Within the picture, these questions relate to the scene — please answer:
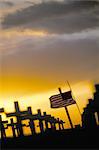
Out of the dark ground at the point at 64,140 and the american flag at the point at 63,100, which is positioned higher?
the american flag at the point at 63,100

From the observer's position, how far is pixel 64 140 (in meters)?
17.1

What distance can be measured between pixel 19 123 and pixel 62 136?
16.6ft

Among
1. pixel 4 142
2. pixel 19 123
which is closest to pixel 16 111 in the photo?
pixel 19 123

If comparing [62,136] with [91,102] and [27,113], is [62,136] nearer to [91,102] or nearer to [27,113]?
[91,102]

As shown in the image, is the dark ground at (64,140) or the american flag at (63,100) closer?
the dark ground at (64,140)

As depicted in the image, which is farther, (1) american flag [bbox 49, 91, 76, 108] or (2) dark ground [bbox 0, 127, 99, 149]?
(1) american flag [bbox 49, 91, 76, 108]

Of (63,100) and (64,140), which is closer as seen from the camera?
(64,140)

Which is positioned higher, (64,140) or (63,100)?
(63,100)

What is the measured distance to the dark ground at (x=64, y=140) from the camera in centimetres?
1658

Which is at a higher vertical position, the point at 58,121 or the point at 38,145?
the point at 58,121

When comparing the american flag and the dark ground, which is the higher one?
the american flag

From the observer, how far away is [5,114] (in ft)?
73.2

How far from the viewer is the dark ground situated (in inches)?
653

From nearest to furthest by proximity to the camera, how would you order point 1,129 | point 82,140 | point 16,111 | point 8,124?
point 82,140
point 16,111
point 1,129
point 8,124
